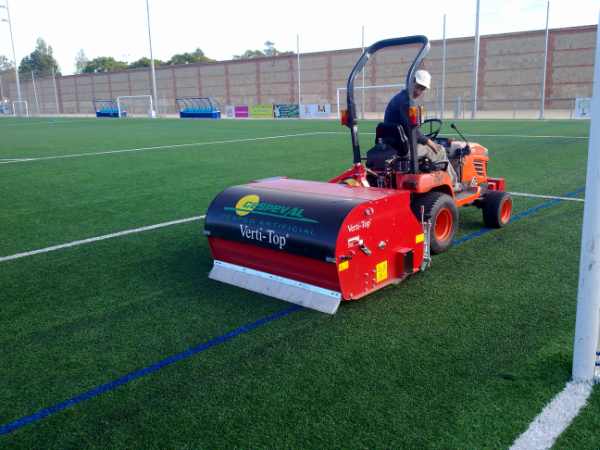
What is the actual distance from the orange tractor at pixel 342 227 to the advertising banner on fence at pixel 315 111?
33589mm

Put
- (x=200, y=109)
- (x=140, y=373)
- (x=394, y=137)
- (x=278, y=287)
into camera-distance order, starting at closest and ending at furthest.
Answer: (x=140, y=373), (x=278, y=287), (x=394, y=137), (x=200, y=109)

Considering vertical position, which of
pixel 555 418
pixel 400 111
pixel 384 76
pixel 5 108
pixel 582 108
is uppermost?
pixel 384 76

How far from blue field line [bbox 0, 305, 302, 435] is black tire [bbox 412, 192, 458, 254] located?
1628mm

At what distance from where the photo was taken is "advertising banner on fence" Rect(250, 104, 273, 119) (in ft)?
140

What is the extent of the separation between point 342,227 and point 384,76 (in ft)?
174

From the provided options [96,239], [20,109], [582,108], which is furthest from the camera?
[20,109]

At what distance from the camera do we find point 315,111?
38719 millimetres

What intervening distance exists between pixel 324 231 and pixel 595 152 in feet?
5.87

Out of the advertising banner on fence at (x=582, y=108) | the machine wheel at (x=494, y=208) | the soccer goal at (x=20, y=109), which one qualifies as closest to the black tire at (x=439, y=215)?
the machine wheel at (x=494, y=208)

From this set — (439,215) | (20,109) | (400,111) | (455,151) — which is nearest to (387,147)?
(400,111)

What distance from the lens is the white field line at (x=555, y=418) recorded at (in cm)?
245

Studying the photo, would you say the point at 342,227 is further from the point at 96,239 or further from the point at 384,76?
the point at 384,76

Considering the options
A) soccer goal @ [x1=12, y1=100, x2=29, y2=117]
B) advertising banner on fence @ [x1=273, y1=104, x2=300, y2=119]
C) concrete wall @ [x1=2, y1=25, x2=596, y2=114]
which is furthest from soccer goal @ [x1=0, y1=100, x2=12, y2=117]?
advertising banner on fence @ [x1=273, y1=104, x2=300, y2=119]

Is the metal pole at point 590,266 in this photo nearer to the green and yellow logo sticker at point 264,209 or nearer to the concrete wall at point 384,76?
the green and yellow logo sticker at point 264,209
